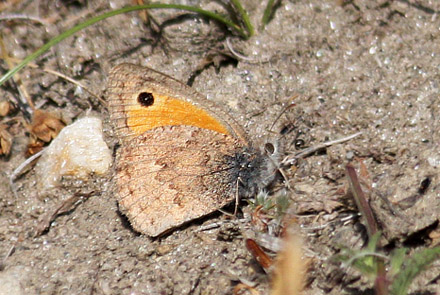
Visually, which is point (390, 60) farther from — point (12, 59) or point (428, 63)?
point (12, 59)

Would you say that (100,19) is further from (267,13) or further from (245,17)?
(267,13)

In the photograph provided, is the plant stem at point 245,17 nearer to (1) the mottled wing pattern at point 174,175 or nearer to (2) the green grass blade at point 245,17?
(2) the green grass blade at point 245,17

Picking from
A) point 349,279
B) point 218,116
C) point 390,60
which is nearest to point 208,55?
point 218,116

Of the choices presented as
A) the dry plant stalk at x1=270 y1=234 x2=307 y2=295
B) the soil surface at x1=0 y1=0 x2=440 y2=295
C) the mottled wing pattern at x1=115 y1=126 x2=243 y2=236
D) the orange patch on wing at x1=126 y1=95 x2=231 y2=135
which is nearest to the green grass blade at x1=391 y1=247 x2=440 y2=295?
the soil surface at x1=0 y1=0 x2=440 y2=295

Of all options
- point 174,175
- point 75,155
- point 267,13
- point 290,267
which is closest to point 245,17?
point 267,13

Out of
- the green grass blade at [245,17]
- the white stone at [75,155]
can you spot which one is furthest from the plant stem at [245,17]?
the white stone at [75,155]
